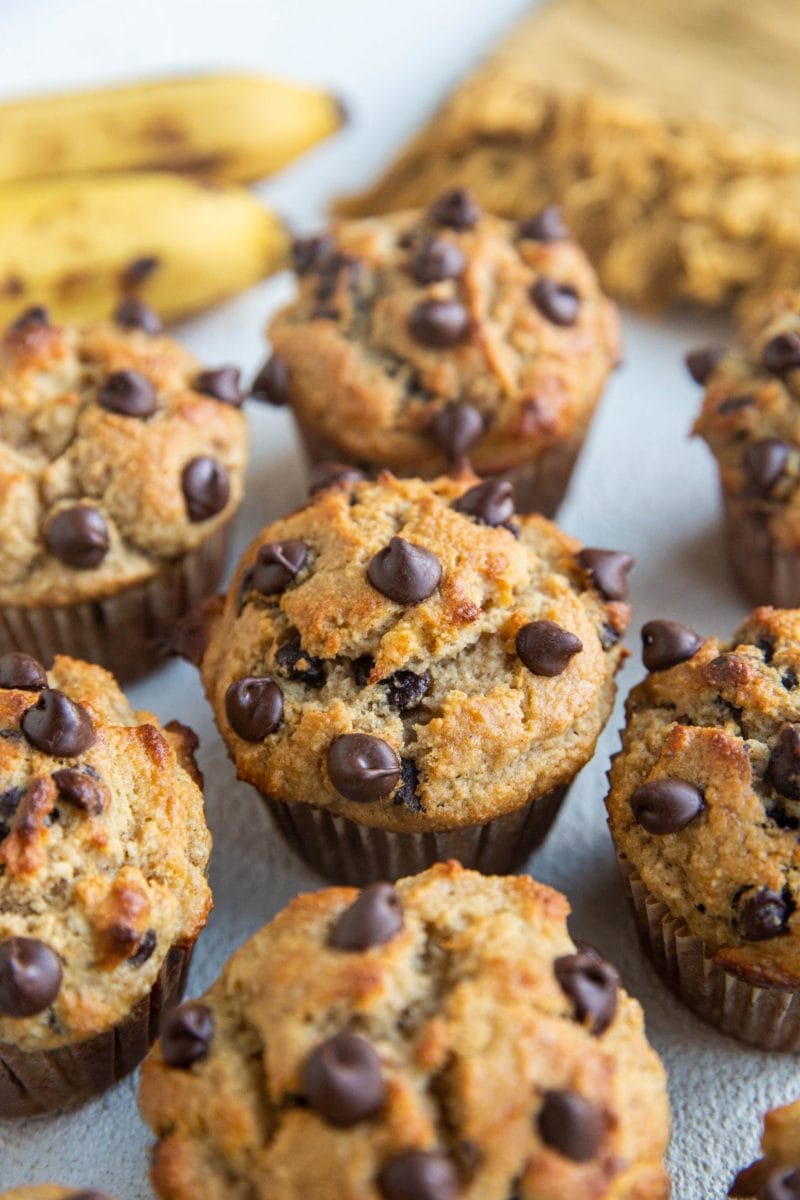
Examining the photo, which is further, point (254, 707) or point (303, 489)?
point (303, 489)

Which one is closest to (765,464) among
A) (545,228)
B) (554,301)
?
(554,301)

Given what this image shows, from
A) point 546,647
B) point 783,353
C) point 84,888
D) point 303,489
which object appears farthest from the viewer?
point 303,489

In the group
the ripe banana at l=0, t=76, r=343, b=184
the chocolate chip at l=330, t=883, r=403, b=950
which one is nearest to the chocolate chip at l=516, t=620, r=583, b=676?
the chocolate chip at l=330, t=883, r=403, b=950

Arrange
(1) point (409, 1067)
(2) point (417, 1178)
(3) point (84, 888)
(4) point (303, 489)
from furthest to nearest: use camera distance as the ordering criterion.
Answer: (4) point (303, 489), (3) point (84, 888), (1) point (409, 1067), (2) point (417, 1178)

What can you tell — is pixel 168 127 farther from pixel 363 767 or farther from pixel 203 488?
pixel 363 767

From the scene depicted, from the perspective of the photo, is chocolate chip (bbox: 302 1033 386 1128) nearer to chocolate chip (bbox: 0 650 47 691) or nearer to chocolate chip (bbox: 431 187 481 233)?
chocolate chip (bbox: 0 650 47 691)

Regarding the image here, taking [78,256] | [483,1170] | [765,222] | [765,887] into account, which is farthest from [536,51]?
[483,1170]
